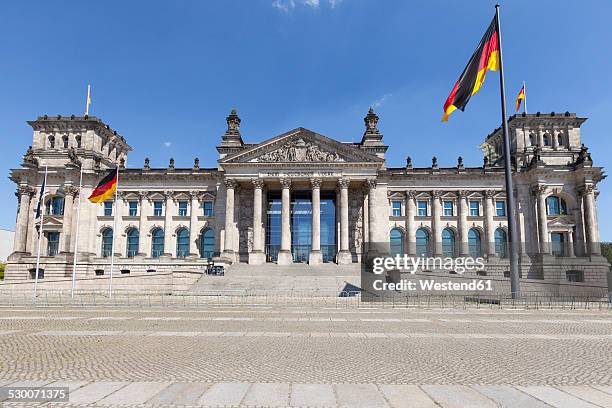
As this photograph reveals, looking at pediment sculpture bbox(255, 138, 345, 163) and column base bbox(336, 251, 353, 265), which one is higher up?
pediment sculpture bbox(255, 138, 345, 163)

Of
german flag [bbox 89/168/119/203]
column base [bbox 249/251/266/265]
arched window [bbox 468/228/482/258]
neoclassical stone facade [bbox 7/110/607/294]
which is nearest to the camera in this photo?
german flag [bbox 89/168/119/203]

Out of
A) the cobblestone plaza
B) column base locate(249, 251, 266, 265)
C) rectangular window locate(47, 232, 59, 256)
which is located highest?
rectangular window locate(47, 232, 59, 256)

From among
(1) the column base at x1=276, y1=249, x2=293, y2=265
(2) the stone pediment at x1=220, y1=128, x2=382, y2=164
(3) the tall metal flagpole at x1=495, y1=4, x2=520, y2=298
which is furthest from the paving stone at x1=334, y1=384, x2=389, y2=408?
(2) the stone pediment at x1=220, y1=128, x2=382, y2=164

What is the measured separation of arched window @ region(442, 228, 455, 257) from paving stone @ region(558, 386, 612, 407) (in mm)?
56654

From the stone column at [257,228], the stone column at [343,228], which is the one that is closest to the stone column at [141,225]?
the stone column at [257,228]

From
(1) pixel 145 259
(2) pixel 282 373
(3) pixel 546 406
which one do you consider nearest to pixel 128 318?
(2) pixel 282 373

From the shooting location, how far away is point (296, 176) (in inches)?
2228

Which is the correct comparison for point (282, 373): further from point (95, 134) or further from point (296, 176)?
point (95, 134)

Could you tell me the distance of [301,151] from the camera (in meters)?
57.4

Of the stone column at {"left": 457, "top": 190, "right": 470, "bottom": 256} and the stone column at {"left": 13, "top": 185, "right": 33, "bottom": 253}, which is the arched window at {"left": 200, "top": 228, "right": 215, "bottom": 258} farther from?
the stone column at {"left": 457, "top": 190, "right": 470, "bottom": 256}

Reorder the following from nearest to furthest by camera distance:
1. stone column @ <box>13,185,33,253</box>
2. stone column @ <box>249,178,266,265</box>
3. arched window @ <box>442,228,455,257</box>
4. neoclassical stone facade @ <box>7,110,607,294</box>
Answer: stone column @ <box>249,178,266,265</box> < neoclassical stone facade @ <box>7,110,607,294</box> < stone column @ <box>13,185,33,253</box> < arched window @ <box>442,228,455,257</box>

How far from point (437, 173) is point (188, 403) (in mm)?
60766

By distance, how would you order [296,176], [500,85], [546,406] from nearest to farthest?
[546,406]
[500,85]
[296,176]

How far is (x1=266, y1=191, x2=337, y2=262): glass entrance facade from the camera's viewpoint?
59.5m
